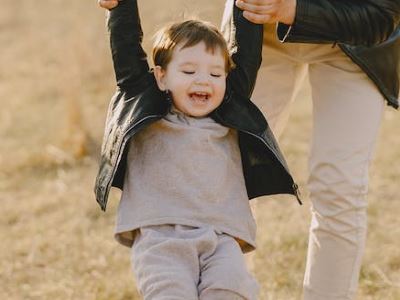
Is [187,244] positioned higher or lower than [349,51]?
lower

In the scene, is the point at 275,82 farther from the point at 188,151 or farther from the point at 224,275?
the point at 224,275

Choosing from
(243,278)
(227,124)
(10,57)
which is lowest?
(10,57)

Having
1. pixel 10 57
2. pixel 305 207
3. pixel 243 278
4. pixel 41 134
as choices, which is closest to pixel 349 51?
pixel 243 278

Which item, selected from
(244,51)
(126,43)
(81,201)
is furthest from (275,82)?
(81,201)

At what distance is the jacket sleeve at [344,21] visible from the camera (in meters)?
2.85

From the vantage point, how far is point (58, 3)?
433 inches

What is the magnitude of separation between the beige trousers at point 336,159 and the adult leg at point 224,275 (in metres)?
0.60

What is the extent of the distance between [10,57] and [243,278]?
272 inches

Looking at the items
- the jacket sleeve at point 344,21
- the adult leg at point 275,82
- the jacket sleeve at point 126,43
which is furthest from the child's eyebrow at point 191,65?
the adult leg at point 275,82

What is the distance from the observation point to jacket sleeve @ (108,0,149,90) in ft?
9.32

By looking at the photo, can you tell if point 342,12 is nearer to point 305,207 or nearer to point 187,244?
point 187,244

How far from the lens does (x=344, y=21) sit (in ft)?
9.37

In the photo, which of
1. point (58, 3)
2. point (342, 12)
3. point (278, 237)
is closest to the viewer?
point (342, 12)

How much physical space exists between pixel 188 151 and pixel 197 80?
211 mm
